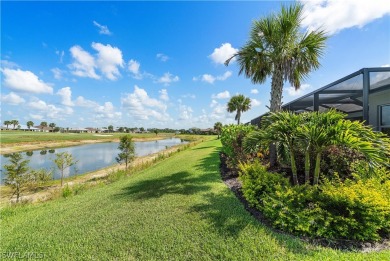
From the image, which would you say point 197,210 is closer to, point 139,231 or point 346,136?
point 139,231

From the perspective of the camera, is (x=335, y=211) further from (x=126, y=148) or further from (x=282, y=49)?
(x=126, y=148)

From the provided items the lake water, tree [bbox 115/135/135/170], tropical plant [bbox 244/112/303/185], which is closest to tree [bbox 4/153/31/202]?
the lake water

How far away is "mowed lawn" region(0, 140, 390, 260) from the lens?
3.10 meters

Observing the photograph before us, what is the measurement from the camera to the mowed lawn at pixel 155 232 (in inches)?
122

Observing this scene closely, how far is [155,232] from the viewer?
147 inches

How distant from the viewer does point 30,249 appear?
3584 mm

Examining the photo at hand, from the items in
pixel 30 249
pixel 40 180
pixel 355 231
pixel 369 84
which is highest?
pixel 369 84

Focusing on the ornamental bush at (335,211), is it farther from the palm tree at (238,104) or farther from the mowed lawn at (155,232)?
the palm tree at (238,104)

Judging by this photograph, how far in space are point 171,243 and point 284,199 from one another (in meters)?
2.37

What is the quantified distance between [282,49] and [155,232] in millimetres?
7480

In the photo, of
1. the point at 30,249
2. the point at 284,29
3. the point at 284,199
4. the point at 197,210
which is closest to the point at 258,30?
the point at 284,29

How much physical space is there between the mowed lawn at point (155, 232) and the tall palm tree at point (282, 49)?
13.7 feet

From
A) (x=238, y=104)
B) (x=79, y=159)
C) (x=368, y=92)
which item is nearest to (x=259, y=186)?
(x=368, y=92)

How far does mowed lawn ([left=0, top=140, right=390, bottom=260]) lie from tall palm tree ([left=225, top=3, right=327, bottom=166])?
4177 millimetres
